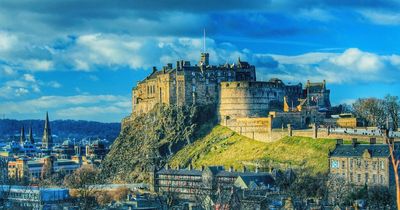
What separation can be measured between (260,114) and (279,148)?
60.4 feet

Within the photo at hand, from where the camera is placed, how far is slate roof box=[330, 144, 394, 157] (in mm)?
77312

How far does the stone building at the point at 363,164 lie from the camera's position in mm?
76250

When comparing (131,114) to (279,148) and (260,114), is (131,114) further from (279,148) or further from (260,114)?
(279,148)

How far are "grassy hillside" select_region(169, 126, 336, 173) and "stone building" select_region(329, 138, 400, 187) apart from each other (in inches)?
108

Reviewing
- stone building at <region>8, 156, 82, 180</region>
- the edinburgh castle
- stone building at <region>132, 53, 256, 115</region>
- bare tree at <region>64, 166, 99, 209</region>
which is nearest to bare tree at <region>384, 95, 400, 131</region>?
the edinburgh castle

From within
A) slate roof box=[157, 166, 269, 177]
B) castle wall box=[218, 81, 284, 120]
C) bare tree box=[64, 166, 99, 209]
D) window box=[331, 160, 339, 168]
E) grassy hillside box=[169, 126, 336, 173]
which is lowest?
bare tree box=[64, 166, 99, 209]

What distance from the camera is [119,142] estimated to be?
432 feet

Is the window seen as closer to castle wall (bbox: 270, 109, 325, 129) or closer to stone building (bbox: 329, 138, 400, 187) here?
stone building (bbox: 329, 138, 400, 187)

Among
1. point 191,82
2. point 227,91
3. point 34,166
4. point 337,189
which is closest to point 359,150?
point 337,189

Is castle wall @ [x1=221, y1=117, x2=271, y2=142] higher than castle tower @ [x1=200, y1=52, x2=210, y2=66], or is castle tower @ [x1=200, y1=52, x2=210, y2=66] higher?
castle tower @ [x1=200, y1=52, x2=210, y2=66]

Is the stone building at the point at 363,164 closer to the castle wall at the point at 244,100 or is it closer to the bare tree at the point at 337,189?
the bare tree at the point at 337,189

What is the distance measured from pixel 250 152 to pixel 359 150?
24.9m

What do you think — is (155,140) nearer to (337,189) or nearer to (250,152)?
(250,152)

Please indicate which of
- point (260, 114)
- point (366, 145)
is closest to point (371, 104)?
point (260, 114)
